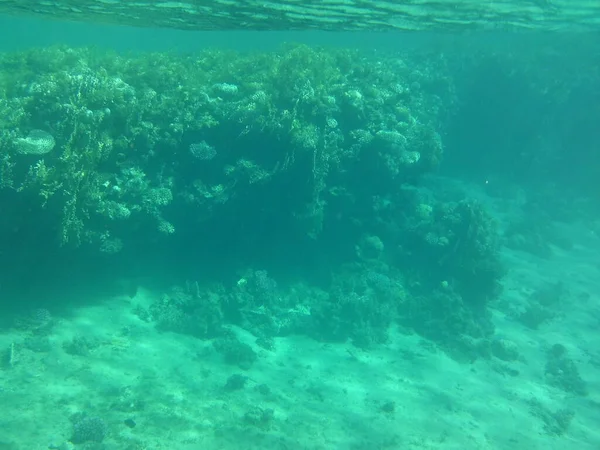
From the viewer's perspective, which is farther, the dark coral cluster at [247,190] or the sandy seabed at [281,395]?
the dark coral cluster at [247,190]

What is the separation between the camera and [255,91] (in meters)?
14.1

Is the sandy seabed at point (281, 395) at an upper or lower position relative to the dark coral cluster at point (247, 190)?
lower

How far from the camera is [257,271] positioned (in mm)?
15477

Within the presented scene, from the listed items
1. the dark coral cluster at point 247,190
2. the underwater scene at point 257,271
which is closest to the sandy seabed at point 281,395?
the underwater scene at point 257,271

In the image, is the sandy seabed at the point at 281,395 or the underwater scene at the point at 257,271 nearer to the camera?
the sandy seabed at the point at 281,395

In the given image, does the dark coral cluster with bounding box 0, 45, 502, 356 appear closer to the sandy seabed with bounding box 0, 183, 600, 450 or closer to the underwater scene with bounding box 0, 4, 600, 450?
the underwater scene with bounding box 0, 4, 600, 450

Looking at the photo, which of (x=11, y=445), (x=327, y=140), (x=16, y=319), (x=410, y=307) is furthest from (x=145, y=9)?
(x=410, y=307)

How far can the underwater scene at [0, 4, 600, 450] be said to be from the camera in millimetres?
10328

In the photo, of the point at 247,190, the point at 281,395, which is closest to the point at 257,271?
the point at 247,190

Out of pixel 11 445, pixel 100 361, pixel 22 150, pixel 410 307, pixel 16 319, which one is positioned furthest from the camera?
pixel 410 307

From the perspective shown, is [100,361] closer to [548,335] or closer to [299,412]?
[299,412]

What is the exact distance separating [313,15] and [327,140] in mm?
5163

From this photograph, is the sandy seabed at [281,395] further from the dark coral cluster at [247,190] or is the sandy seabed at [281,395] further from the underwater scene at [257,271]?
the dark coral cluster at [247,190]

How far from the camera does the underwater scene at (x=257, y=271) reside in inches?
407
